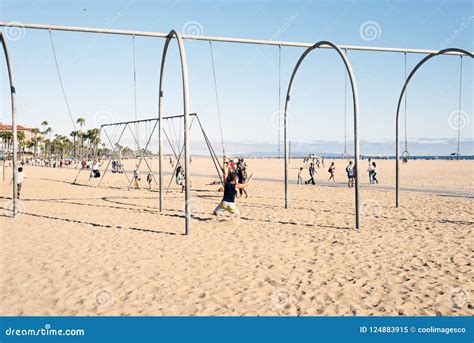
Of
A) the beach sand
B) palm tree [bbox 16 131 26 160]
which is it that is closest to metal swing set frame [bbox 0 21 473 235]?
the beach sand

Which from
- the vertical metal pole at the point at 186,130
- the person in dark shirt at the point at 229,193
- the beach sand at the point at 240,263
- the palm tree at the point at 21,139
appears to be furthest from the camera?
the palm tree at the point at 21,139

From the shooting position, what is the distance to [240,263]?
6844 millimetres

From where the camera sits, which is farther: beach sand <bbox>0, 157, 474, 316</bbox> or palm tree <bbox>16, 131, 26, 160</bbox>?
palm tree <bbox>16, 131, 26, 160</bbox>

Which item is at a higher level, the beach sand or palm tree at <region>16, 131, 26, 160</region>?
palm tree at <region>16, 131, 26, 160</region>

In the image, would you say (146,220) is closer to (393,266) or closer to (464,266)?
(393,266)

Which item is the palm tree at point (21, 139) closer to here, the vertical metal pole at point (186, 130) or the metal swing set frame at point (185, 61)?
the metal swing set frame at point (185, 61)

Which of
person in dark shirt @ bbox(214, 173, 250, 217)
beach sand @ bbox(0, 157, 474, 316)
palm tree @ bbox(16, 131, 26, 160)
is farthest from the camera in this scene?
palm tree @ bbox(16, 131, 26, 160)

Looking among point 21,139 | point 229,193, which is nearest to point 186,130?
point 229,193

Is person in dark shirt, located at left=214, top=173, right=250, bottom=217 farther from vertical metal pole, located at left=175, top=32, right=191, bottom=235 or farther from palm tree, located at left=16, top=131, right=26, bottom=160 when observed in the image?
palm tree, located at left=16, top=131, right=26, bottom=160

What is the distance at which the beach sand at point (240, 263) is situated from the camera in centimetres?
500

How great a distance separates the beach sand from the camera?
16.4 ft

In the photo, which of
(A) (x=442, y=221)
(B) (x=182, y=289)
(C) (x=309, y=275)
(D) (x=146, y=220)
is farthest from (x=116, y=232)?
(A) (x=442, y=221)

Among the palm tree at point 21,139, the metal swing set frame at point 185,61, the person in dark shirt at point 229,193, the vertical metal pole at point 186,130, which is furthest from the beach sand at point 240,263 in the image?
the palm tree at point 21,139

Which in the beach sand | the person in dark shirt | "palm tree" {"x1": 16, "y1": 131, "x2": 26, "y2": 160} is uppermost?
"palm tree" {"x1": 16, "y1": 131, "x2": 26, "y2": 160}
